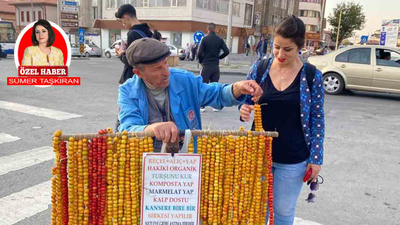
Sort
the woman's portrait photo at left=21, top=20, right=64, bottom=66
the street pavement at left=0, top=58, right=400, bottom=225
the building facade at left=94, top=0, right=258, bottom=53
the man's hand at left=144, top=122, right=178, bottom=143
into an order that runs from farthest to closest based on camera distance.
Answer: the building facade at left=94, top=0, right=258, bottom=53, the woman's portrait photo at left=21, top=20, right=64, bottom=66, the street pavement at left=0, top=58, right=400, bottom=225, the man's hand at left=144, top=122, right=178, bottom=143

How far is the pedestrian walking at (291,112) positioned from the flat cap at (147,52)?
28.8 inches

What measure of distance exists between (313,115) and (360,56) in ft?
31.2

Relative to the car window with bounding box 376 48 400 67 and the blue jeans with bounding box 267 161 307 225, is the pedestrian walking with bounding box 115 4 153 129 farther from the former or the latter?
A: the car window with bounding box 376 48 400 67

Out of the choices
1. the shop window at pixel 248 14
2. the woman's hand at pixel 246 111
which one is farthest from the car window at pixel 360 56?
the shop window at pixel 248 14

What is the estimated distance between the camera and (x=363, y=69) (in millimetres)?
10578

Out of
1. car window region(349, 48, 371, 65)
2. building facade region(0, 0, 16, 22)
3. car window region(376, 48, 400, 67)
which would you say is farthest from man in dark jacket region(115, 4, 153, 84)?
building facade region(0, 0, 16, 22)

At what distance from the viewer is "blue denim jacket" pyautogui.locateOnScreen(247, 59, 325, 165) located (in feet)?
7.55

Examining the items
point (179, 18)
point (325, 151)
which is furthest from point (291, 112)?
point (179, 18)

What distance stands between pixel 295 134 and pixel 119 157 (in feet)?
4.16

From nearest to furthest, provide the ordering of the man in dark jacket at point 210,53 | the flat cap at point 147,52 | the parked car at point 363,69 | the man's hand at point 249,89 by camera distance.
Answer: the flat cap at point 147,52, the man's hand at point 249,89, the man in dark jacket at point 210,53, the parked car at point 363,69

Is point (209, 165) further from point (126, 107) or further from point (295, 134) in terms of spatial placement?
point (295, 134)

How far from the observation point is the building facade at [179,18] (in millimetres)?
37375

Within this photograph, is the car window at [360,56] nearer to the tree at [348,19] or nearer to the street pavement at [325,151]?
the street pavement at [325,151]

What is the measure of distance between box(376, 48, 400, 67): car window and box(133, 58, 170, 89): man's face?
1025 centimetres
